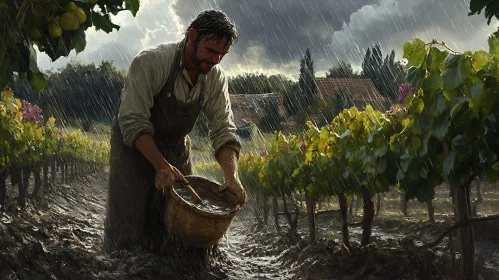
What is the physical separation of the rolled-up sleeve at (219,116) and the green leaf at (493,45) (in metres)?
1.75

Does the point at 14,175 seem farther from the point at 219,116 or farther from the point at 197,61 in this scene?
the point at 197,61

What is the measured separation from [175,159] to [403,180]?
1.65 metres

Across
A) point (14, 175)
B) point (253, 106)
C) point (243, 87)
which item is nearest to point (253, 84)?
point (243, 87)

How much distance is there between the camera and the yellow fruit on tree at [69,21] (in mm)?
2881

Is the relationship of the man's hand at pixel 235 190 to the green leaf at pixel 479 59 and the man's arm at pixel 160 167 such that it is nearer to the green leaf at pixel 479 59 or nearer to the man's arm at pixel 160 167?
the man's arm at pixel 160 167

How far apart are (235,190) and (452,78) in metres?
1.51

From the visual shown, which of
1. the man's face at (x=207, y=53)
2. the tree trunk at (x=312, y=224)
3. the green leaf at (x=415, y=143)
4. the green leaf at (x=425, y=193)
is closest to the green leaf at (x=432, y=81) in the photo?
the green leaf at (x=415, y=143)

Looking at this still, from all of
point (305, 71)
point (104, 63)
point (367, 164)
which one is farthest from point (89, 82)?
point (367, 164)

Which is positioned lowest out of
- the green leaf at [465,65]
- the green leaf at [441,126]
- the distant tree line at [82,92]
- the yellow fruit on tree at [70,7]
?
the green leaf at [441,126]

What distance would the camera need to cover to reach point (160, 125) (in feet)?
13.4

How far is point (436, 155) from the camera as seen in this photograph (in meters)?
3.81

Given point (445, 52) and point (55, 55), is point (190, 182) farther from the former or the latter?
point (445, 52)

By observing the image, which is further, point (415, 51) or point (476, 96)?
point (415, 51)

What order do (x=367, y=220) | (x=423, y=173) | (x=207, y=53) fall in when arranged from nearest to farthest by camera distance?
(x=207, y=53) < (x=423, y=173) < (x=367, y=220)
